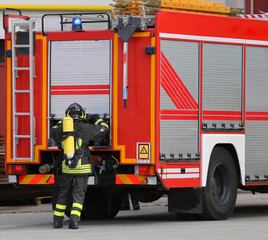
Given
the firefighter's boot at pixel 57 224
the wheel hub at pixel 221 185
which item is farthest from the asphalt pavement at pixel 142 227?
the wheel hub at pixel 221 185

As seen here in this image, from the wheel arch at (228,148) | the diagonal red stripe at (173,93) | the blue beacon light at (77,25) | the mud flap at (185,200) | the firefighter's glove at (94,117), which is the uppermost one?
the blue beacon light at (77,25)

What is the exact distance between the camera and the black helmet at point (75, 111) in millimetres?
12180

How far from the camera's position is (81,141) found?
12.2 m

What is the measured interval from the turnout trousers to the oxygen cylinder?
13.1 inches

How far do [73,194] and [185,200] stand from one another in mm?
1755

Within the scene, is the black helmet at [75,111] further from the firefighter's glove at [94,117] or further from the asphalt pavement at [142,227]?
the asphalt pavement at [142,227]

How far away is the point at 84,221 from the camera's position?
45.1ft

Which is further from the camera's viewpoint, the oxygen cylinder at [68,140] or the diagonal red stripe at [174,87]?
the diagonal red stripe at [174,87]

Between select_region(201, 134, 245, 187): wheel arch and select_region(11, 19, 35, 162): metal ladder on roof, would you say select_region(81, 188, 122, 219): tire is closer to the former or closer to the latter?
select_region(11, 19, 35, 162): metal ladder on roof

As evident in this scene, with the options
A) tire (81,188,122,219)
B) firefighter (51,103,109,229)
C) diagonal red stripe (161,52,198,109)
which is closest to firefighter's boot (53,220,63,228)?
firefighter (51,103,109,229)

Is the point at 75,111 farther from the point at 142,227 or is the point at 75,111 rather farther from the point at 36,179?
the point at 142,227

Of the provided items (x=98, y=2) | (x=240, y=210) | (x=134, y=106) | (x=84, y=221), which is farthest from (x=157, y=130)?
(x=98, y=2)

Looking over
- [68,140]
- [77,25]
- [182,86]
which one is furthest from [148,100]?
[77,25]

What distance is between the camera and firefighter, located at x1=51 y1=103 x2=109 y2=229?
12086mm
